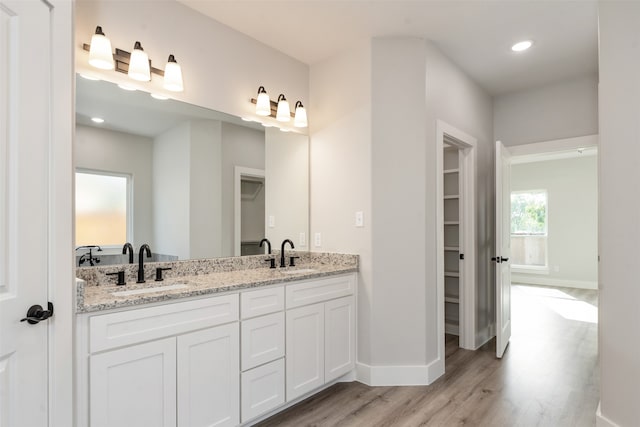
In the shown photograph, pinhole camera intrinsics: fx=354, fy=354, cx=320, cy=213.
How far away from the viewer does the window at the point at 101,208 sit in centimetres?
199

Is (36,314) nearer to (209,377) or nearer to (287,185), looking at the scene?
(209,377)

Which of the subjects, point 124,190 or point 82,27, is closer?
point 82,27

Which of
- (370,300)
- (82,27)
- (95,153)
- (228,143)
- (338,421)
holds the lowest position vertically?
(338,421)

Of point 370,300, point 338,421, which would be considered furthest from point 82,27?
point 338,421

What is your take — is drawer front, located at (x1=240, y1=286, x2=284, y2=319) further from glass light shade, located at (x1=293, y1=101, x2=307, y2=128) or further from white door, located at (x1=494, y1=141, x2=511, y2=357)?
white door, located at (x1=494, y1=141, x2=511, y2=357)

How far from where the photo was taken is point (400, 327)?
2.78 m

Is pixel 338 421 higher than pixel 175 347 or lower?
lower

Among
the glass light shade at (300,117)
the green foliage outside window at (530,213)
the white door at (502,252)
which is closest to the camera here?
the glass light shade at (300,117)

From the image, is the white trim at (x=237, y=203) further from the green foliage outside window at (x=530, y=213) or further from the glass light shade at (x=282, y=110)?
the green foliage outside window at (x=530, y=213)

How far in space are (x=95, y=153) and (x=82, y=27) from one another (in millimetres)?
678

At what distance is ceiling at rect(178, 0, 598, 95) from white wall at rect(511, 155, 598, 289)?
4358 millimetres

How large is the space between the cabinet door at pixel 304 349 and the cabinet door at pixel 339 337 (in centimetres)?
6

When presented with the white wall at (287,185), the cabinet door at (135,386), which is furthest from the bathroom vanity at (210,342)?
the white wall at (287,185)

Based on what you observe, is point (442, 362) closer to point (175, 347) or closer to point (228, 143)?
point (175, 347)
